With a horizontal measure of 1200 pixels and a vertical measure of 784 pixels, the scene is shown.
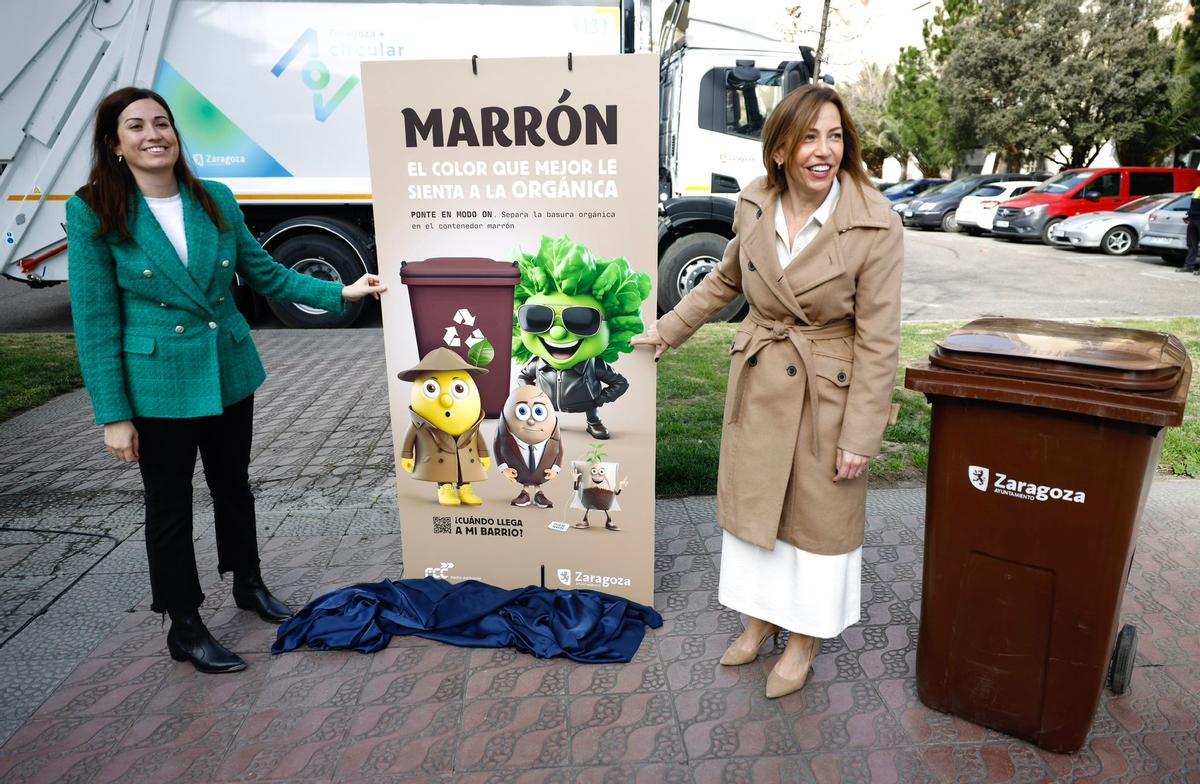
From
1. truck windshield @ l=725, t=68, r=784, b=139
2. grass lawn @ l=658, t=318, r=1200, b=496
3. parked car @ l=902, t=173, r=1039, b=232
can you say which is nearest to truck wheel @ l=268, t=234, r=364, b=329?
grass lawn @ l=658, t=318, r=1200, b=496

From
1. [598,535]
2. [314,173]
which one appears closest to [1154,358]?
[598,535]

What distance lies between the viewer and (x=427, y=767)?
2457mm

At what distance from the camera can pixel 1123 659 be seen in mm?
2688

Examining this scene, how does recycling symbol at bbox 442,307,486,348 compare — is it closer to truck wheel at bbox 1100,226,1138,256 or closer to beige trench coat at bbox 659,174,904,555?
beige trench coat at bbox 659,174,904,555

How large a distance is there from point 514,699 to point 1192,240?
14.6 meters

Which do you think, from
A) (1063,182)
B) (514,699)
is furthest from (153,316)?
(1063,182)

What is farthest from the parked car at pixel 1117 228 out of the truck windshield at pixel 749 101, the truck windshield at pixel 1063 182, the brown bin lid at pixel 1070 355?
the brown bin lid at pixel 1070 355

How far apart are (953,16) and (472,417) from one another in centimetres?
3725

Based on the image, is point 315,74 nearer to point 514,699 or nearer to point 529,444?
point 529,444

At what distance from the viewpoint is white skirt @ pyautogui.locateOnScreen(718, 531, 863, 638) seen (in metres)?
2.68

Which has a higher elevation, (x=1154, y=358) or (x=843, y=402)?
(x=1154, y=358)

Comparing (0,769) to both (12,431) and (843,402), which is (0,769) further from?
(12,431)

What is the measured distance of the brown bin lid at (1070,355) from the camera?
216cm

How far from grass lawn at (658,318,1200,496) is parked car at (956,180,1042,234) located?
525 inches
